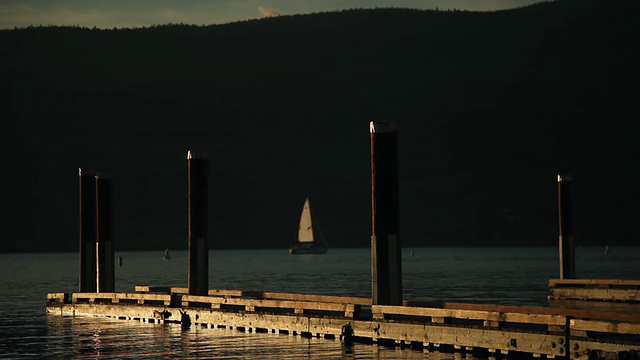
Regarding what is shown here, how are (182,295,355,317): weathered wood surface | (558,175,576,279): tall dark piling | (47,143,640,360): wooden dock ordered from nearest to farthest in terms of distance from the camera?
(47,143,640,360): wooden dock
(182,295,355,317): weathered wood surface
(558,175,576,279): tall dark piling

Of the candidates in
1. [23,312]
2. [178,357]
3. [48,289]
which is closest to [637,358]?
[178,357]

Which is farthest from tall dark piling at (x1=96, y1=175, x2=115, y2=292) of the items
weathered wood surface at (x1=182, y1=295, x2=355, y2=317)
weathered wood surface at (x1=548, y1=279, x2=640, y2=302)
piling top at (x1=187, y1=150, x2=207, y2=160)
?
weathered wood surface at (x1=548, y1=279, x2=640, y2=302)

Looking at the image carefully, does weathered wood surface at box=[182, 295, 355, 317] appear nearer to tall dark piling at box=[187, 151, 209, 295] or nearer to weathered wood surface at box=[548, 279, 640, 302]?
tall dark piling at box=[187, 151, 209, 295]

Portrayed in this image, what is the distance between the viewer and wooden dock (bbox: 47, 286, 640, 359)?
27547 mm

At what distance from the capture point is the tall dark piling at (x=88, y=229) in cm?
4944

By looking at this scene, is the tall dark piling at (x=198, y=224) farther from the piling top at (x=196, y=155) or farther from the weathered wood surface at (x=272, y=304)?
the weathered wood surface at (x=272, y=304)

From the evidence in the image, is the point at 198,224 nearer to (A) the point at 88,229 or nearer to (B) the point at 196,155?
(B) the point at 196,155

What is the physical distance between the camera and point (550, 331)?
92.7ft

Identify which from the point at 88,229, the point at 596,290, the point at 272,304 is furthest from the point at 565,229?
the point at 272,304

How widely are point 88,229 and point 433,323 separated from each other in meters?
21.0

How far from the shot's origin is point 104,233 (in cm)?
4888

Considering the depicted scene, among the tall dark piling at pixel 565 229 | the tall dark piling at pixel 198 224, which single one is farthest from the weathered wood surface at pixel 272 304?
the tall dark piling at pixel 565 229

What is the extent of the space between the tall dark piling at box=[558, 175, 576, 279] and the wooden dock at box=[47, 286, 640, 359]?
14.0m

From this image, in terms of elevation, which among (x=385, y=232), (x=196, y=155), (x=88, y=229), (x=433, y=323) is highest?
(x=196, y=155)
